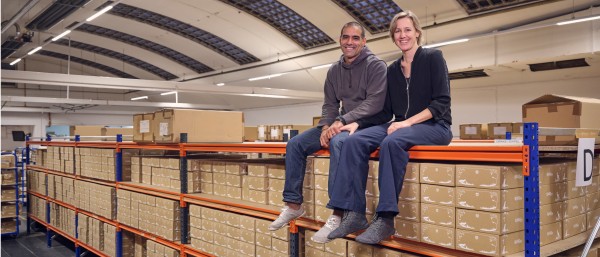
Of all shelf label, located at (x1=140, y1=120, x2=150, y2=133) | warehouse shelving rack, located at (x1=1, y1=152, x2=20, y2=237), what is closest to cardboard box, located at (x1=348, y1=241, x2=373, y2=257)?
shelf label, located at (x1=140, y1=120, x2=150, y2=133)

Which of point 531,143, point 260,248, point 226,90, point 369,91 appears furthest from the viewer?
point 226,90

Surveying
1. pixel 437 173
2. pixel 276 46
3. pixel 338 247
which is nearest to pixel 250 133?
pixel 276 46

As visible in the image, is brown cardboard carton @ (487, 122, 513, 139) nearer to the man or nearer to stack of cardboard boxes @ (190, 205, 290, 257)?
stack of cardboard boxes @ (190, 205, 290, 257)

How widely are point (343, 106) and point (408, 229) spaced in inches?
40.0

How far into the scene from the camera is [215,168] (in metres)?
4.72

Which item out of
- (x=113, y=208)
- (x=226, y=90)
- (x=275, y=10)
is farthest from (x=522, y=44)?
(x=113, y=208)

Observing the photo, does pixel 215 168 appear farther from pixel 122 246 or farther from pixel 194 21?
pixel 194 21

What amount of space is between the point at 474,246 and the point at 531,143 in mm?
629

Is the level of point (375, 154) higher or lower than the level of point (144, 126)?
lower

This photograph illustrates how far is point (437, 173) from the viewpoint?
8.46ft

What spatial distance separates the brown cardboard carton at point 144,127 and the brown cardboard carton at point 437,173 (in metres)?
3.65

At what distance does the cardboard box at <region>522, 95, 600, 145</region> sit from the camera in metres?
2.89

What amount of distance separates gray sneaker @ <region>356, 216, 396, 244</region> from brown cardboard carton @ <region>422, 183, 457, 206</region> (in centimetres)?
24

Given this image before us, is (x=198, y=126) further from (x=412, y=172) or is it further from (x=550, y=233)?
(x=550, y=233)
